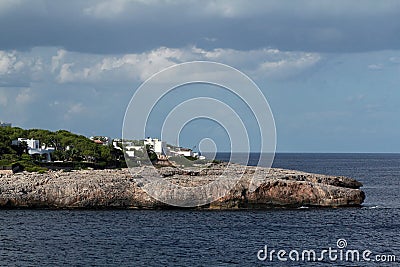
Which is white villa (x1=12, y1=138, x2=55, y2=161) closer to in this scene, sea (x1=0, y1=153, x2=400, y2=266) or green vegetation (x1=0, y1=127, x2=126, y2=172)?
green vegetation (x1=0, y1=127, x2=126, y2=172)

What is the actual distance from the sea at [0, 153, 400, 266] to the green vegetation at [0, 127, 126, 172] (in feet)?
120

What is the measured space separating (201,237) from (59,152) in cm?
7614

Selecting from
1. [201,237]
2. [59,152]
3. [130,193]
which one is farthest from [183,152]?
[201,237]

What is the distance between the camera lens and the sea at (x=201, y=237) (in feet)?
147

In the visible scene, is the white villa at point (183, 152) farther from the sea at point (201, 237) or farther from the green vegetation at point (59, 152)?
the sea at point (201, 237)

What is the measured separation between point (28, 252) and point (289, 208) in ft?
108

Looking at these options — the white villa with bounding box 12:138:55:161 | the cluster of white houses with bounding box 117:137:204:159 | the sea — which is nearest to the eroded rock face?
the sea

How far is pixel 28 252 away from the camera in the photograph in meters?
46.6

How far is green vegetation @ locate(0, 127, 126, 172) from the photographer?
10862cm

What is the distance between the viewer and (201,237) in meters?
53.5

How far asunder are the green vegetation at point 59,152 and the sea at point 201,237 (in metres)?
36.5

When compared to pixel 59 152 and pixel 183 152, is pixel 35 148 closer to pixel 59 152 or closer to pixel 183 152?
pixel 59 152

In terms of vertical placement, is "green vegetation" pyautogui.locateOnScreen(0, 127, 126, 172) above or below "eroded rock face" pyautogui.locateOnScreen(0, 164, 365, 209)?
above

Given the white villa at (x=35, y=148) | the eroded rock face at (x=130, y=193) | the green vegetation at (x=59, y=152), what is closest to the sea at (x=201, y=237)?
the eroded rock face at (x=130, y=193)
